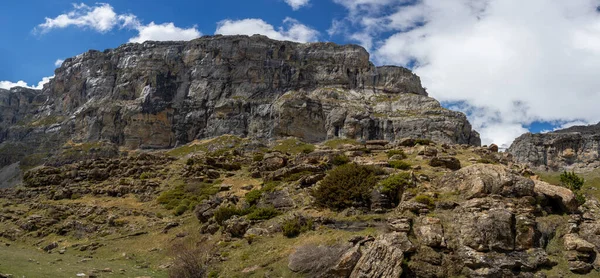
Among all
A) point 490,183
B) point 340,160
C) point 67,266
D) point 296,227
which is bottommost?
point 67,266

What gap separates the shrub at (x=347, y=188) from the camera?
27.0 metres

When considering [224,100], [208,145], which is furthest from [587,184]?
[224,100]

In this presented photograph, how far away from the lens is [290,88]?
6619 inches

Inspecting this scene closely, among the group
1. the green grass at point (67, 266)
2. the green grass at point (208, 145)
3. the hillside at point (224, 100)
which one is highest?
the hillside at point (224, 100)

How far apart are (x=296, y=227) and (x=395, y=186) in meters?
7.02

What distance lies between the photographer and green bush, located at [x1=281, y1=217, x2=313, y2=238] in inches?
966

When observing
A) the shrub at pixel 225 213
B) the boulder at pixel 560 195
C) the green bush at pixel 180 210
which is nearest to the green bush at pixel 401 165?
the boulder at pixel 560 195

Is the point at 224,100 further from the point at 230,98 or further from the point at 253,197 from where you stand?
the point at 253,197

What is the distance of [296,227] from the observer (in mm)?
24719

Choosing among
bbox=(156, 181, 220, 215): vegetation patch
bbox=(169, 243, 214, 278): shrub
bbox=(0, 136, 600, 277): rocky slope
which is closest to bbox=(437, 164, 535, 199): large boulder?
bbox=(0, 136, 600, 277): rocky slope

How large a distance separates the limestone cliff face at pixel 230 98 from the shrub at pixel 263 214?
10985cm

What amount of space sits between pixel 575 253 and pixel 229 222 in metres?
20.2

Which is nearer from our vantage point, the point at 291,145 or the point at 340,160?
the point at 340,160

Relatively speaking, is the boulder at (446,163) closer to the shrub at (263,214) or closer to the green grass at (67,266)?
the shrub at (263,214)
